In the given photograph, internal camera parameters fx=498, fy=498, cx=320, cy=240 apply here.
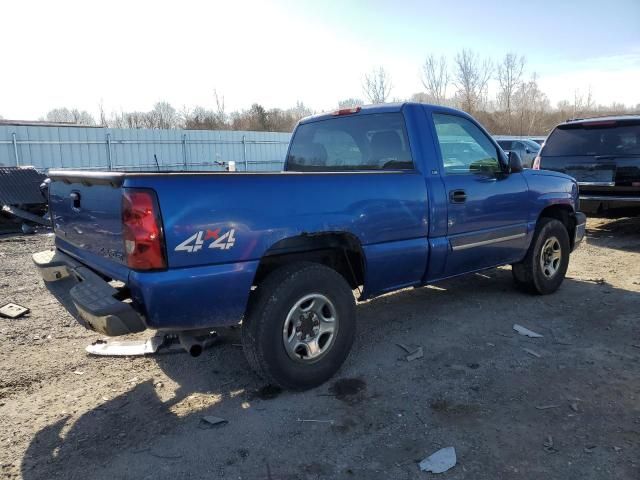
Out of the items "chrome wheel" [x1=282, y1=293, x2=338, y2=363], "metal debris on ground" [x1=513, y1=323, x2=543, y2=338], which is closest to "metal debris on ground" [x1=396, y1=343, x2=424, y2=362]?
"chrome wheel" [x1=282, y1=293, x2=338, y2=363]

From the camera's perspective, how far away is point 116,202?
9.18 feet

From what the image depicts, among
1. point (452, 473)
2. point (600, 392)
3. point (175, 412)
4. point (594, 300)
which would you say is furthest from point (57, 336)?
point (594, 300)

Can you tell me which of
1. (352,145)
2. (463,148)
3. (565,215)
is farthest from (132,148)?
(463,148)

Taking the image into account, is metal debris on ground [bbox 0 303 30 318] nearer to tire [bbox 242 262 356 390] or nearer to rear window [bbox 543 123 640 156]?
tire [bbox 242 262 356 390]

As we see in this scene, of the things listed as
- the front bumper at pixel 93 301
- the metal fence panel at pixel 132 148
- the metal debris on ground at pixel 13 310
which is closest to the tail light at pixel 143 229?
the front bumper at pixel 93 301

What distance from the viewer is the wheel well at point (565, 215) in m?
5.59

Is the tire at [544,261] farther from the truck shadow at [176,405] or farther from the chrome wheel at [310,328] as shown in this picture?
the chrome wheel at [310,328]

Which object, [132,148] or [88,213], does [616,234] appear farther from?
[132,148]

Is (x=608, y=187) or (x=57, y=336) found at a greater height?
(x=608, y=187)

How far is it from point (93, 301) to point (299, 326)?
130 centimetres

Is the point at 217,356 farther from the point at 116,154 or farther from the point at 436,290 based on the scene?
the point at 116,154

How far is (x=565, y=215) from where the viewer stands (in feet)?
18.9

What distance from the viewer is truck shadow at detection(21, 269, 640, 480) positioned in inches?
106

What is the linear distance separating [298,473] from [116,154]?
1838cm
